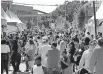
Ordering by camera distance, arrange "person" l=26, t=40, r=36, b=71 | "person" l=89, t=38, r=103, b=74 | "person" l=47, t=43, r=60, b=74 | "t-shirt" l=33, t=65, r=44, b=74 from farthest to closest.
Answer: "person" l=26, t=40, r=36, b=71, "person" l=47, t=43, r=60, b=74, "t-shirt" l=33, t=65, r=44, b=74, "person" l=89, t=38, r=103, b=74

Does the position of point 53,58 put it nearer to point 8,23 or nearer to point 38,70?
point 38,70

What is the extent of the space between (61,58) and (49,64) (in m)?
0.54

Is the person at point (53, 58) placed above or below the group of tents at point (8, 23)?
below

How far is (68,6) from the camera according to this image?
93938mm

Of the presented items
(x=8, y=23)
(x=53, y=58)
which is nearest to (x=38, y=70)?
(x=53, y=58)

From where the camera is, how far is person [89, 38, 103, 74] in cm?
751

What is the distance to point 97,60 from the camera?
7543 millimetres

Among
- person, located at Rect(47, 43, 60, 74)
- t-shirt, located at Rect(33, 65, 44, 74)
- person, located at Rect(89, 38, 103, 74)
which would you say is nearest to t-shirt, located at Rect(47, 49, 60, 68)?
person, located at Rect(47, 43, 60, 74)

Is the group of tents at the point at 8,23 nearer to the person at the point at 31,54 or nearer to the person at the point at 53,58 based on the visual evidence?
the person at the point at 31,54

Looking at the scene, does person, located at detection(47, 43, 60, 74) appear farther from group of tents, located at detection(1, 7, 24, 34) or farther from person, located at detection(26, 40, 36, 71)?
group of tents, located at detection(1, 7, 24, 34)

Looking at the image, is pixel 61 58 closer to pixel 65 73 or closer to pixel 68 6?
pixel 65 73

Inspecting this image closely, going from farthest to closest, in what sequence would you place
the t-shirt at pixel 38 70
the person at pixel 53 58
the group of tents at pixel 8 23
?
the group of tents at pixel 8 23
the person at pixel 53 58
the t-shirt at pixel 38 70

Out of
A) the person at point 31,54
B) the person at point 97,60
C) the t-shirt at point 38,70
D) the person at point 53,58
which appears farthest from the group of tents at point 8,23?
the person at point 97,60

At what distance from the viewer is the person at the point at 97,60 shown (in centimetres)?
751
